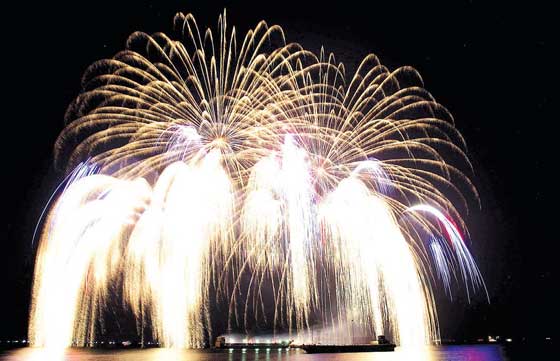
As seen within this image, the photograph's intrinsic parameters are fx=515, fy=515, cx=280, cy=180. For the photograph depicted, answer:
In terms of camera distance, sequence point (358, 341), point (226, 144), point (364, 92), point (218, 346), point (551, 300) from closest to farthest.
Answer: point (226, 144) → point (364, 92) → point (358, 341) → point (218, 346) → point (551, 300)

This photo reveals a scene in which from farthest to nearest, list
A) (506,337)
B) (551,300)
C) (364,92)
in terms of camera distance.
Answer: (506,337), (551,300), (364,92)

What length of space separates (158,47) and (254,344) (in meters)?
81.0

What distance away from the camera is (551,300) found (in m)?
126

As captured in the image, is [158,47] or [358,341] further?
[358,341]

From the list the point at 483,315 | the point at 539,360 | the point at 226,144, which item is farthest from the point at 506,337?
the point at 226,144

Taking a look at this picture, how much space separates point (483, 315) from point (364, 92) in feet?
405

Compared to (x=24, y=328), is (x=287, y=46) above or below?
above

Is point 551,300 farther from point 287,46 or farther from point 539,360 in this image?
point 287,46

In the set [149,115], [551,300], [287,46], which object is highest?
[287,46]

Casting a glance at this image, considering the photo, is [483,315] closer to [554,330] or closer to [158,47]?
[554,330]

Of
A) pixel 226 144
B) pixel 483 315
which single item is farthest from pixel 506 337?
pixel 226 144

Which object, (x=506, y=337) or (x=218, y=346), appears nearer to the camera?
(x=218, y=346)

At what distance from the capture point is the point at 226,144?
36125mm

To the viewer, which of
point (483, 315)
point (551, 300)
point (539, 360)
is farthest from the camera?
point (483, 315)
